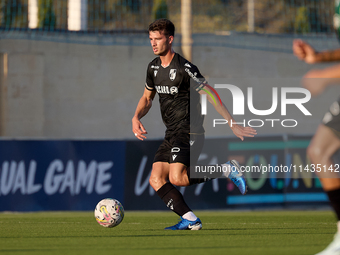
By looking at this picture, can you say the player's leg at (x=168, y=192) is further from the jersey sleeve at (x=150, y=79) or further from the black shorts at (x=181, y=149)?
the jersey sleeve at (x=150, y=79)

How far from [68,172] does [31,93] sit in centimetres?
670

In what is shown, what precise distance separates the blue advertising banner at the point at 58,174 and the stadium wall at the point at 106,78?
5.82 m

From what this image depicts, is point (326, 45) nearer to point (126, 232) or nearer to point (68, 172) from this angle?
point (68, 172)

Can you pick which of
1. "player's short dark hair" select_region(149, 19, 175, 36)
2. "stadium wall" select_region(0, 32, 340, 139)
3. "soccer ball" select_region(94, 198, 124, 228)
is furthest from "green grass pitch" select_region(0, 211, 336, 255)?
"stadium wall" select_region(0, 32, 340, 139)

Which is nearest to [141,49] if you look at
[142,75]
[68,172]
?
[142,75]

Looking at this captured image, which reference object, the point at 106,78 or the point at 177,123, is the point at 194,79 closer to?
the point at 177,123

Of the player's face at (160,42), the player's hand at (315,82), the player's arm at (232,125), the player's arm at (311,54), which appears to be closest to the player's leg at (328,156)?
the player's hand at (315,82)

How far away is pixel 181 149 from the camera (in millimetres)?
6840

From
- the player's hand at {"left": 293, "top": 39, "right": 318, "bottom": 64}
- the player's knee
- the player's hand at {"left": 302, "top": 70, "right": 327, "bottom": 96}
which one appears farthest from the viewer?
the player's knee

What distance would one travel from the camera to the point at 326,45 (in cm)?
1873

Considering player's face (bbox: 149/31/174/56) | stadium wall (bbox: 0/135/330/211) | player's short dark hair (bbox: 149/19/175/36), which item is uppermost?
player's short dark hair (bbox: 149/19/175/36)

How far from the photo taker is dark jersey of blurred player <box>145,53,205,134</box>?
6910 millimetres

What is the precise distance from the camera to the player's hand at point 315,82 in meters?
3.96

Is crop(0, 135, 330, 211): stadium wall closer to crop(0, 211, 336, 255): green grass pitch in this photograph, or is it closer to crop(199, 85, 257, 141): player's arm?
crop(0, 211, 336, 255): green grass pitch
